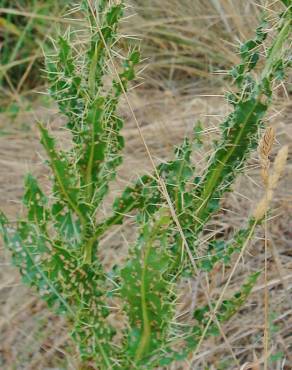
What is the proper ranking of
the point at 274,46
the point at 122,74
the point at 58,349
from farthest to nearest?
the point at 58,349 → the point at 122,74 → the point at 274,46

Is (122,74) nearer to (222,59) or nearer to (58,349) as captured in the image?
(58,349)

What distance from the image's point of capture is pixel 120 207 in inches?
51.6

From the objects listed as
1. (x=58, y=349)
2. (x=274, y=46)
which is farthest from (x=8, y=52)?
(x=274, y=46)

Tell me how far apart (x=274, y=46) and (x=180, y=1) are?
2006 mm

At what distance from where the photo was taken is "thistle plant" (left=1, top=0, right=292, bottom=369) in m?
1.17

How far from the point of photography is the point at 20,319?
1855 millimetres

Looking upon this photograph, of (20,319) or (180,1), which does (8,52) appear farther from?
(20,319)

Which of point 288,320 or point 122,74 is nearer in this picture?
point 122,74

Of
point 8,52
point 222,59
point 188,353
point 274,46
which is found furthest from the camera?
point 8,52

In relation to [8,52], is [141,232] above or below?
above

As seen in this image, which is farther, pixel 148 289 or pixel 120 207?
pixel 120 207

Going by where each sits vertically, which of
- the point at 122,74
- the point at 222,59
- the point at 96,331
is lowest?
the point at 222,59

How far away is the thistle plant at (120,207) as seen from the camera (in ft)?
3.83

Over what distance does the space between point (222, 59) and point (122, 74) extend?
5.37 ft
